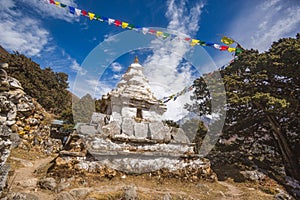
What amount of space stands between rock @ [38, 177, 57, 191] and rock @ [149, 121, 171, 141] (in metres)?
3.12

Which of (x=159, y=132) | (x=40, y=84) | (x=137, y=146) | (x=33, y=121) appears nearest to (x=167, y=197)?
(x=137, y=146)

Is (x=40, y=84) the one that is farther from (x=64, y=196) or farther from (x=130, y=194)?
(x=130, y=194)

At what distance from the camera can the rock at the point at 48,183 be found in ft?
14.6

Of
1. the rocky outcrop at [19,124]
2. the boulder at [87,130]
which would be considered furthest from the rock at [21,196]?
the boulder at [87,130]

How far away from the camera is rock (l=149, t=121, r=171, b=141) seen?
632 cm

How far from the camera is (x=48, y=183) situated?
4512 mm

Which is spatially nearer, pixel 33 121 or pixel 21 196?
pixel 21 196

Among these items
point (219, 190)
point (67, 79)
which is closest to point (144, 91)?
point (219, 190)

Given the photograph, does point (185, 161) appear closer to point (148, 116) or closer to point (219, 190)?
point (219, 190)

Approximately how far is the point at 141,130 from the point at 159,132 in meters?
0.64

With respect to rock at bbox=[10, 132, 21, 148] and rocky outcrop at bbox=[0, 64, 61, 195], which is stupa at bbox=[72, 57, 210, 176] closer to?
rocky outcrop at bbox=[0, 64, 61, 195]

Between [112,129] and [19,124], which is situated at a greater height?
[19,124]

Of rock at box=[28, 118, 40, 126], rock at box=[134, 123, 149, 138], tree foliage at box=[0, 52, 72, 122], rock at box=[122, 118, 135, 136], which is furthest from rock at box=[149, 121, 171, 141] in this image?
tree foliage at box=[0, 52, 72, 122]

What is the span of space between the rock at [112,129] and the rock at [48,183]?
1886 mm
